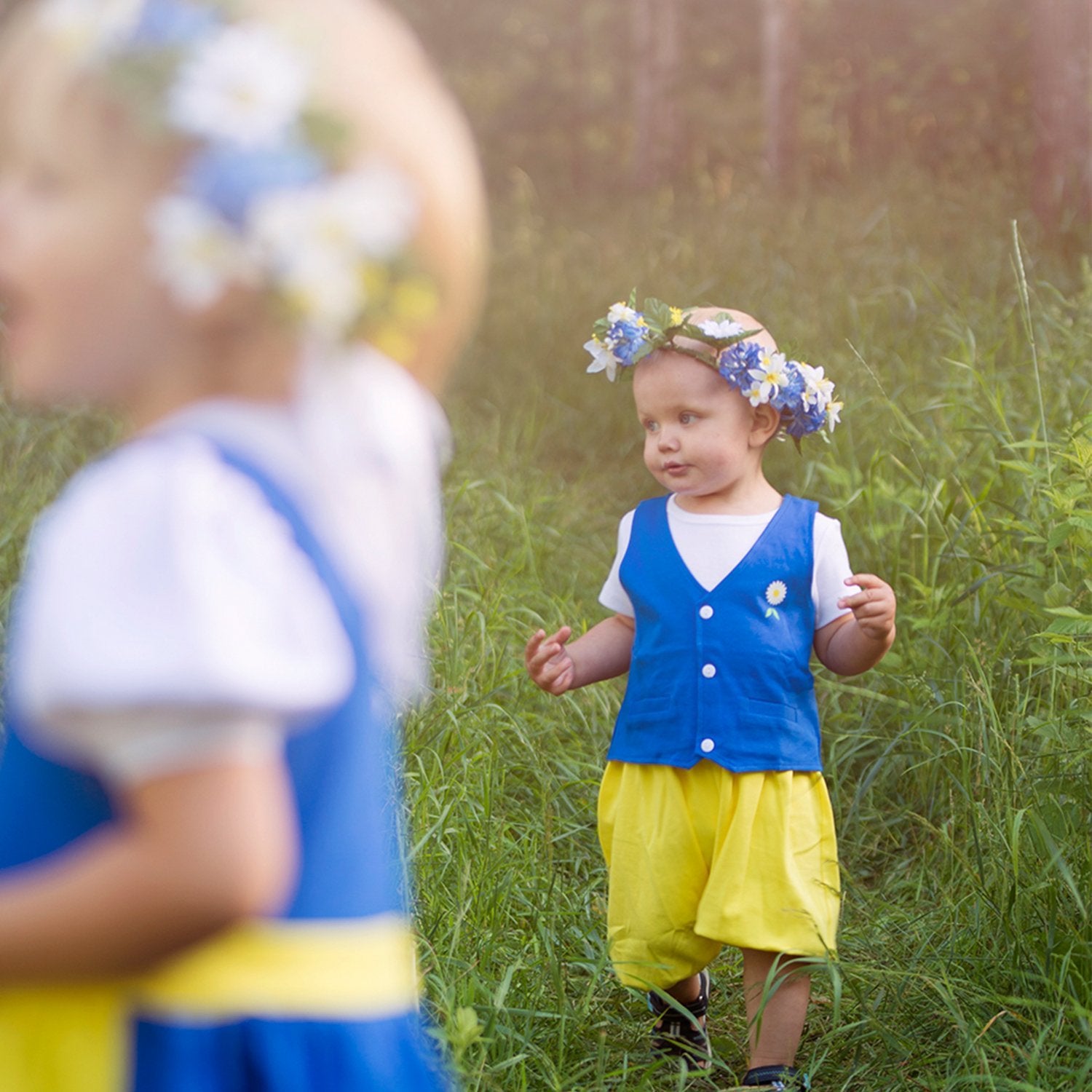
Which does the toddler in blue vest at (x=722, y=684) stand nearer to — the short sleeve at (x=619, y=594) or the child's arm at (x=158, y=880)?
the short sleeve at (x=619, y=594)

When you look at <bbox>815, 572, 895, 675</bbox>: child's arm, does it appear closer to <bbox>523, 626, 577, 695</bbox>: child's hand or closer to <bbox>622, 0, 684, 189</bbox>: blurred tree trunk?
<bbox>523, 626, 577, 695</bbox>: child's hand

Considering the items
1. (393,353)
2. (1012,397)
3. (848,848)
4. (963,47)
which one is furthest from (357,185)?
(963,47)

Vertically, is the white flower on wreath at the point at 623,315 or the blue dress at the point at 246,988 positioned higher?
the white flower on wreath at the point at 623,315

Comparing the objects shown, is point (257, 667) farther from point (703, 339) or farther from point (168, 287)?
point (703, 339)

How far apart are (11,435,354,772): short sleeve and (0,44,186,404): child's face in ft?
0.27

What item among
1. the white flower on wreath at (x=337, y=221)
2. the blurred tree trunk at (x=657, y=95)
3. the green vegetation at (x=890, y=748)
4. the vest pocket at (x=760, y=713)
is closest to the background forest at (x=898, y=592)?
the green vegetation at (x=890, y=748)

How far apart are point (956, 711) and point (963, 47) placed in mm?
12814

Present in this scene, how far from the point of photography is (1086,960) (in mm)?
2516

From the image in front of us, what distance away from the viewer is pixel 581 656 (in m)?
2.87

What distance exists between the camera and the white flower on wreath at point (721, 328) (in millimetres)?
2725

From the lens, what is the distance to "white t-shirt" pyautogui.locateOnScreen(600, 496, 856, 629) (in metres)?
2.73

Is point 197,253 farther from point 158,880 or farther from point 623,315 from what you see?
point 623,315

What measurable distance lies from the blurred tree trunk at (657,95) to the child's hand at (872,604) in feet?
44.6

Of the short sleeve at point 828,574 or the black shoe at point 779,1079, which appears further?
the short sleeve at point 828,574
